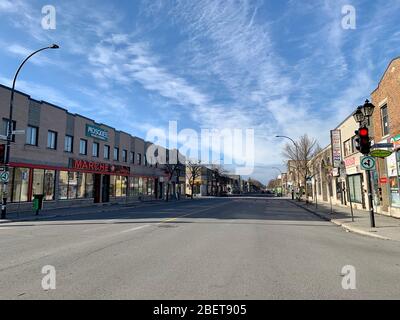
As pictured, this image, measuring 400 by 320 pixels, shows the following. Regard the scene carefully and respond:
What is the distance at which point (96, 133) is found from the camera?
38.2 metres

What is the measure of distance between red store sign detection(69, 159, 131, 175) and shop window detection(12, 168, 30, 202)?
21.1 feet

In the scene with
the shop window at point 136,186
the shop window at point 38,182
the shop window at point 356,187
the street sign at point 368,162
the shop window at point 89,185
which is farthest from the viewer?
the shop window at point 136,186

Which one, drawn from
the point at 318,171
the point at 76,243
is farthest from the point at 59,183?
the point at 318,171

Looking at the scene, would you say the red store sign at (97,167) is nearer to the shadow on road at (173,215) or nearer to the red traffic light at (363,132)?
the shadow on road at (173,215)

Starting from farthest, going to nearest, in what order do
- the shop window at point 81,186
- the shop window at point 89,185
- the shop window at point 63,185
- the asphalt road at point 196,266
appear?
the shop window at point 89,185 < the shop window at point 81,186 < the shop window at point 63,185 < the asphalt road at point 196,266

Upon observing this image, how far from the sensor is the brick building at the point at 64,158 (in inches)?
1040

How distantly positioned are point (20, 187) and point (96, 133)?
43.2 ft

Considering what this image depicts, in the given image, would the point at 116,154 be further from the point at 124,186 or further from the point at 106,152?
the point at 124,186

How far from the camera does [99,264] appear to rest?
24.7 feet

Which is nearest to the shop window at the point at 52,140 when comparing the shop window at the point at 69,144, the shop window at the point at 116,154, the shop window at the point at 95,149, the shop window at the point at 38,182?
the shop window at the point at 69,144

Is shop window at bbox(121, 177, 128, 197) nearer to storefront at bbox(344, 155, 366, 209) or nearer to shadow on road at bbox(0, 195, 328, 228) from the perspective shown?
shadow on road at bbox(0, 195, 328, 228)

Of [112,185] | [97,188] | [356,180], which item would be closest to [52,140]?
[97,188]

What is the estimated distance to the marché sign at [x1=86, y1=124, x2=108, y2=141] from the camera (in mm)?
36691
